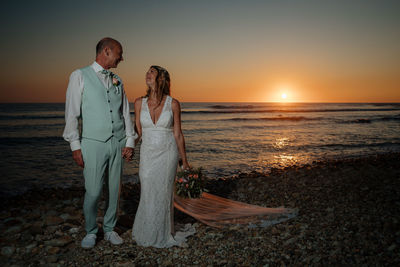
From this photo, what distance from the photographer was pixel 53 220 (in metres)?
5.23

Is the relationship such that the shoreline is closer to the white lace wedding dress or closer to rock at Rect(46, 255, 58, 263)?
rock at Rect(46, 255, 58, 263)

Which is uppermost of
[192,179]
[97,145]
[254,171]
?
[97,145]

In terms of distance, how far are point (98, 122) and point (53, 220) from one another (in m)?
2.77

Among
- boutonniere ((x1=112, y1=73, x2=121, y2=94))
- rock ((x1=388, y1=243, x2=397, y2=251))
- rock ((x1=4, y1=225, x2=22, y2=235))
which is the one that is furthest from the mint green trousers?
rock ((x1=388, y1=243, x2=397, y2=251))

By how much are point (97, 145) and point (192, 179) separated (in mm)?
1555

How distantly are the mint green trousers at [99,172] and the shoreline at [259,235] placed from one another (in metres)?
0.55

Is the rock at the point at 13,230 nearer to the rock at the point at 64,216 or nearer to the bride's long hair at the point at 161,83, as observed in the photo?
the rock at the point at 64,216

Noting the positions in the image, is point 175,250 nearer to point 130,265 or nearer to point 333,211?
point 130,265

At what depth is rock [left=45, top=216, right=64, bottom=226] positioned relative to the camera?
5119mm

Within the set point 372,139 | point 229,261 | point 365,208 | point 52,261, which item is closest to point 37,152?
point 52,261

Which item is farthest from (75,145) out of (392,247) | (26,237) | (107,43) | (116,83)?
(392,247)

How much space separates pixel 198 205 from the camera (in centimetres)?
502

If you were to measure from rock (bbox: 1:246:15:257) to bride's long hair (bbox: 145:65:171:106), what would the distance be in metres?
3.00

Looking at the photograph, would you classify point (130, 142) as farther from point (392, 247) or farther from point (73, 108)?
point (392, 247)
